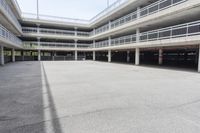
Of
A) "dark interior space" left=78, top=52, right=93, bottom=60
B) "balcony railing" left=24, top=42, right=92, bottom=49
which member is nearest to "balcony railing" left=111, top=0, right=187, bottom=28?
"balcony railing" left=24, top=42, right=92, bottom=49

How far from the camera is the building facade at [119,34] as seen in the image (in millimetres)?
15522

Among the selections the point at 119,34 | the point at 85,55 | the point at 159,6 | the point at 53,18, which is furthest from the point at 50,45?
the point at 159,6

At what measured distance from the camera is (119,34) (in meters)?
30.7

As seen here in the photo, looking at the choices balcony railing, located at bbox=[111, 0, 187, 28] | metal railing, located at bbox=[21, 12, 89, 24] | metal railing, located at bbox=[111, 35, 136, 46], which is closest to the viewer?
balcony railing, located at bbox=[111, 0, 187, 28]

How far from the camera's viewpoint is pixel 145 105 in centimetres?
507

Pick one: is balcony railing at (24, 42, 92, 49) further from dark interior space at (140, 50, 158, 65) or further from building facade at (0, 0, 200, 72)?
dark interior space at (140, 50, 158, 65)

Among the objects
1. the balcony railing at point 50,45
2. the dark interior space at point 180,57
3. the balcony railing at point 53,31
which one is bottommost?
the dark interior space at point 180,57

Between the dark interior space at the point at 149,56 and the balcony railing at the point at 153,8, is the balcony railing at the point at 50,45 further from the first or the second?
the balcony railing at the point at 153,8

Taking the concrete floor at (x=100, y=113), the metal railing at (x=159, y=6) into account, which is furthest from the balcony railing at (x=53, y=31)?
the concrete floor at (x=100, y=113)

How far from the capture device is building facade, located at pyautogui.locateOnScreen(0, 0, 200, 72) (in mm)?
15522

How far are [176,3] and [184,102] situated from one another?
12747 mm

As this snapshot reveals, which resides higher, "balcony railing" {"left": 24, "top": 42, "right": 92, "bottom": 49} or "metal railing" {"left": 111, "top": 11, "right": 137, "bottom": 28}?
"metal railing" {"left": 111, "top": 11, "right": 137, "bottom": 28}

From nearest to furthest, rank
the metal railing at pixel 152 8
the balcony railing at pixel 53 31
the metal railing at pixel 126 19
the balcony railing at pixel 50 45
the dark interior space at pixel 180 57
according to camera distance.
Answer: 1. the metal railing at pixel 152 8
2. the metal railing at pixel 126 19
3. the dark interior space at pixel 180 57
4. the balcony railing at pixel 50 45
5. the balcony railing at pixel 53 31

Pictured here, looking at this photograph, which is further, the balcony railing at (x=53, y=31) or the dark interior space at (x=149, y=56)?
the balcony railing at (x=53, y=31)
